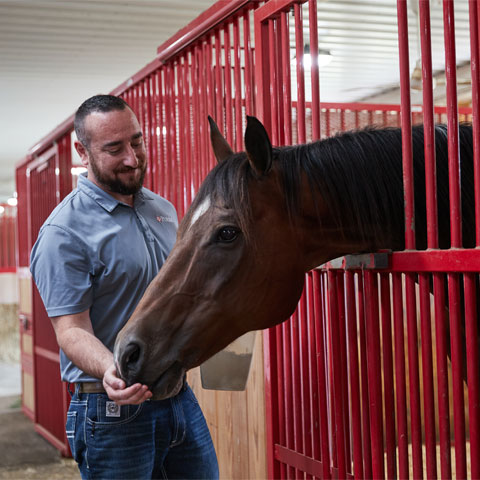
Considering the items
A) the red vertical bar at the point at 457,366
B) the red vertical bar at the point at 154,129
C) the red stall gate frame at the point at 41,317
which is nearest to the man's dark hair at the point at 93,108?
the red vertical bar at the point at 457,366

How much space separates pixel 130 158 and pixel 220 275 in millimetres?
525

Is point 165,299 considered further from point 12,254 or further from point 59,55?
point 12,254

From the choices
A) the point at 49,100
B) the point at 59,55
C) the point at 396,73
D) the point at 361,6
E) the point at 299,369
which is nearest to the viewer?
the point at 299,369

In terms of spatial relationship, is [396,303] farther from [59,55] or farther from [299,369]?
[59,55]

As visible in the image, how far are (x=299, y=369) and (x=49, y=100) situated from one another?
243 inches

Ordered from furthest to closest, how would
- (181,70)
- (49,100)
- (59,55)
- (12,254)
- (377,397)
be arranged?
(12,254) < (49,100) < (59,55) < (181,70) < (377,397)

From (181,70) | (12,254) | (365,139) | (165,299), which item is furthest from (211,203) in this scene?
(12,254)

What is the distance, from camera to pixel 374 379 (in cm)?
142

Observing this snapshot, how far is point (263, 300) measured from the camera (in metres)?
1.34

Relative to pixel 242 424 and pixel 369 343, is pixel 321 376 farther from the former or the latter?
pixel 242 424

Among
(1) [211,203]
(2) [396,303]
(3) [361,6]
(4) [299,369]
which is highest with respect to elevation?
(3) [361,6]

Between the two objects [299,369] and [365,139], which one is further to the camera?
[299,369]

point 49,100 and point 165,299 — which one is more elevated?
point 49,100

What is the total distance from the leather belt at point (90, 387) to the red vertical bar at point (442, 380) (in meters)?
0.82
